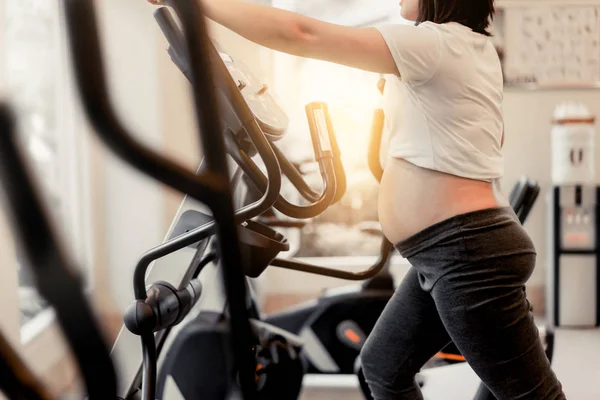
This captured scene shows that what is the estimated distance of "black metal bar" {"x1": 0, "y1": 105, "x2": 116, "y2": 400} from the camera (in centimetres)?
37

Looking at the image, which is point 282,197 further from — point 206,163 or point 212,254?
point 206,163

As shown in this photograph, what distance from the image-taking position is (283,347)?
2.13m

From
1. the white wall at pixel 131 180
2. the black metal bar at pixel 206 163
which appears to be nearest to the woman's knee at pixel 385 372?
the black metal bar at pixel 206 163

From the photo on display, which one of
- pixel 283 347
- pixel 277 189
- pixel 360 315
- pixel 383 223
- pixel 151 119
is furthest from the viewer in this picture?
pixel 151 119

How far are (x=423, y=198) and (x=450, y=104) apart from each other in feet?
0.60

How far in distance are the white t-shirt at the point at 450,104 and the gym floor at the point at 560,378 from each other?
1121 mm

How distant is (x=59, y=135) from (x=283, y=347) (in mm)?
1799

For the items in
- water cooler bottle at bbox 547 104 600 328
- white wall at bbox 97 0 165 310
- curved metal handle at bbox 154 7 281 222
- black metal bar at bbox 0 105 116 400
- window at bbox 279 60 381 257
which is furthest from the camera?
window at bbox 279 60 381 257

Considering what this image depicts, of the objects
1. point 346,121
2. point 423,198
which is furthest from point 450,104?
point 346,121

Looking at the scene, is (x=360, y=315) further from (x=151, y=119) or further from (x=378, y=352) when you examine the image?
(x=151, y=119)

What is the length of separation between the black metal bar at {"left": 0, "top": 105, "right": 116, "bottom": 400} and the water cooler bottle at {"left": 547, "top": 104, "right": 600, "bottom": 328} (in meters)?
3.80

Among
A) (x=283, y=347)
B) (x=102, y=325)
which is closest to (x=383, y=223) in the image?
(x=102, y=325)

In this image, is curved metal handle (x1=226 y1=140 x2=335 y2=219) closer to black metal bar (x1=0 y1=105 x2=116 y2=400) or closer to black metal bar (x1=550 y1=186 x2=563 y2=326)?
black metal bar (x1=0 y1=105 x2=116 y2=400)

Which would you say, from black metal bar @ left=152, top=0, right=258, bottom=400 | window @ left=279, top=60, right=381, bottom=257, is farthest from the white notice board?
black metal bar @ left=152, top=0, right=258, bottom=400
